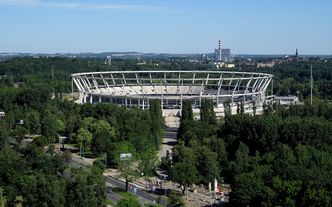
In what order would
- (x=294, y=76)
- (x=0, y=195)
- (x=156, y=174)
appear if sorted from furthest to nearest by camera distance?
(x=294, y=76) < (x=156, y=174) < (x=0, y=195)

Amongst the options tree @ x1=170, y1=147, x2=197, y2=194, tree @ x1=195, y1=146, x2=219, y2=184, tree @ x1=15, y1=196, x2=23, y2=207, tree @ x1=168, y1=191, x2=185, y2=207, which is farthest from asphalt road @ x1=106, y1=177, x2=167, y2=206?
tree @ x1=15, y1=196, x2=23, y2=207

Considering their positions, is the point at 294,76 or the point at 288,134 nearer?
the point at 288,134

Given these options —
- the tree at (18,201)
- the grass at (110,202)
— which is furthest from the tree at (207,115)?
the tree at (18,201)

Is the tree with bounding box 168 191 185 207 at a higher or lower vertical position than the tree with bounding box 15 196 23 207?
lower

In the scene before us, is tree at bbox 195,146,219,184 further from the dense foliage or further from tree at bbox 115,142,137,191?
tree at bbox 115,142,137,191

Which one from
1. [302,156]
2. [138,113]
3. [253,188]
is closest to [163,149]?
[138,113]

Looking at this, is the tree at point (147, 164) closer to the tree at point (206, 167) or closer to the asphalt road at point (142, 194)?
the asphalt road at point (142, 194)

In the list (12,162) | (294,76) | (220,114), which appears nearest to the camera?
(12,162)

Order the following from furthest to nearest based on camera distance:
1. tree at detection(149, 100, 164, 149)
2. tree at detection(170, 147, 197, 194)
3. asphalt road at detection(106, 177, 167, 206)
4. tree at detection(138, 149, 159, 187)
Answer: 1. tree at detection(149, 100, 164, 149)
2. tree at detection(138, 149, 159, 187)
3. tree at detection(170, 147, 197, 194)
4. asphalt road at detection(106, 177, 167, 206)

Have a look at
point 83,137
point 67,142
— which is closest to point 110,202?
point 83,137

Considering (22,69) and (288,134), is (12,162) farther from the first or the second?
(22,69)

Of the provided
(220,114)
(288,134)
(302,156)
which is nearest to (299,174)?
(302,156)
